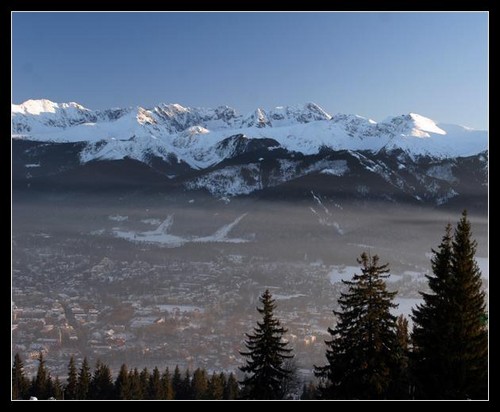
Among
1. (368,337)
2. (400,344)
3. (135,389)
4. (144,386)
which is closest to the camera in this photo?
(368,337)

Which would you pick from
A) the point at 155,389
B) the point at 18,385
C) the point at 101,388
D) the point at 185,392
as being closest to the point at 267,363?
the point at 155,389

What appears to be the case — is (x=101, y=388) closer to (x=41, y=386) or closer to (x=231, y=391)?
(x=41, y=386)

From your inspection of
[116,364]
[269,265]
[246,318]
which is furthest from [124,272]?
[116,364]

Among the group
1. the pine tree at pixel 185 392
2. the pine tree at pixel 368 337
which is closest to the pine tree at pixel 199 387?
the pine tree at pixel 185 392

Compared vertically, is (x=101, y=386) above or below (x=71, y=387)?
below

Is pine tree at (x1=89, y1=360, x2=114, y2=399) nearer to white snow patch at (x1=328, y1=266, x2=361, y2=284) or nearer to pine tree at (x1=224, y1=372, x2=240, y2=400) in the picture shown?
pine tree at (x1=224, y1=372, x2=240, y2=400)
